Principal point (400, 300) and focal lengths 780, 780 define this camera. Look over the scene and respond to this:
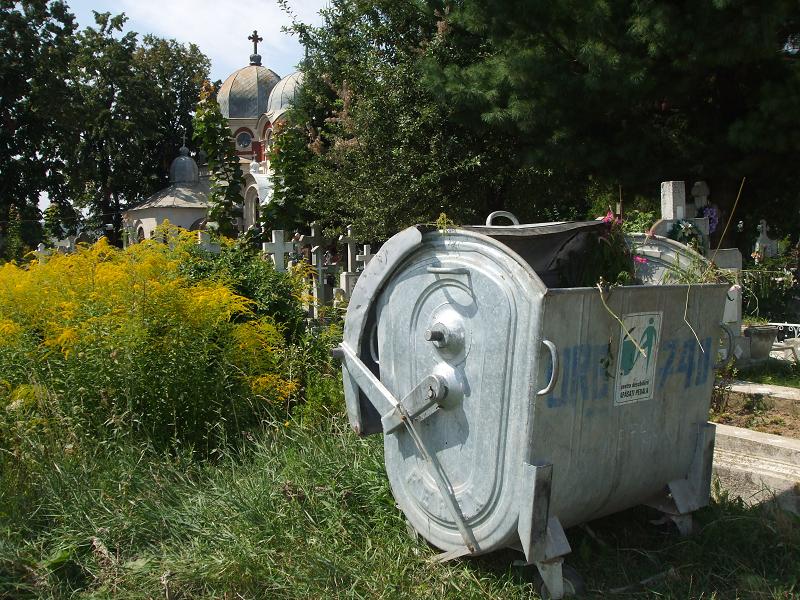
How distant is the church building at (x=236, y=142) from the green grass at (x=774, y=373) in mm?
24487

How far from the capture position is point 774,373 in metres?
8.18

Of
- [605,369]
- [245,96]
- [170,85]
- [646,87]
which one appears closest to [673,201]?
[646,87]

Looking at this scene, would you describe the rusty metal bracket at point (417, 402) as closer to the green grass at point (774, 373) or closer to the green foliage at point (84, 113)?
the green grass at point (774, 373)

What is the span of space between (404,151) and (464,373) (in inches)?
466

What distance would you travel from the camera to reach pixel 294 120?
902 inches

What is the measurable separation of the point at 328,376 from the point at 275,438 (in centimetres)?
103

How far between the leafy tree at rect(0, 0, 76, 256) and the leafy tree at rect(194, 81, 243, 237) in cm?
2239

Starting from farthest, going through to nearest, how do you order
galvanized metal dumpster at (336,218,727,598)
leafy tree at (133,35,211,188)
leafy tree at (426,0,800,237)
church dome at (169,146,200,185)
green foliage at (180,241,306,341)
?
leafy tree at (133,35,211,188) → church dome at (169,146,200,185) → leafy tree at (426,0,800,237) → green foliage at (180,241,306,341) → galvanized metal dumpster at (336,218,727,598)

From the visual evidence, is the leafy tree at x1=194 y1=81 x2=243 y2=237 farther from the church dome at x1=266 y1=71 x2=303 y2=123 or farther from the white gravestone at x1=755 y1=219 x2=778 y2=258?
the church dome at x1=266 y1=71 x2=303 y2=123

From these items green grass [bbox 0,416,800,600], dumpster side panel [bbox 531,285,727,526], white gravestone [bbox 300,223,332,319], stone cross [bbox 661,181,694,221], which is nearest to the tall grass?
green grass [bbox 0,416,800,600]

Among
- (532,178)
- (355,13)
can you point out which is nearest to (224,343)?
(532,178)

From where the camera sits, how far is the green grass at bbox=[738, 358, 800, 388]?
25.4 ft

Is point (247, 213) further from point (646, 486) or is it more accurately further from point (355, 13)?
point (646, 486)

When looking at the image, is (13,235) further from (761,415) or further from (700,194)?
(761,415)
